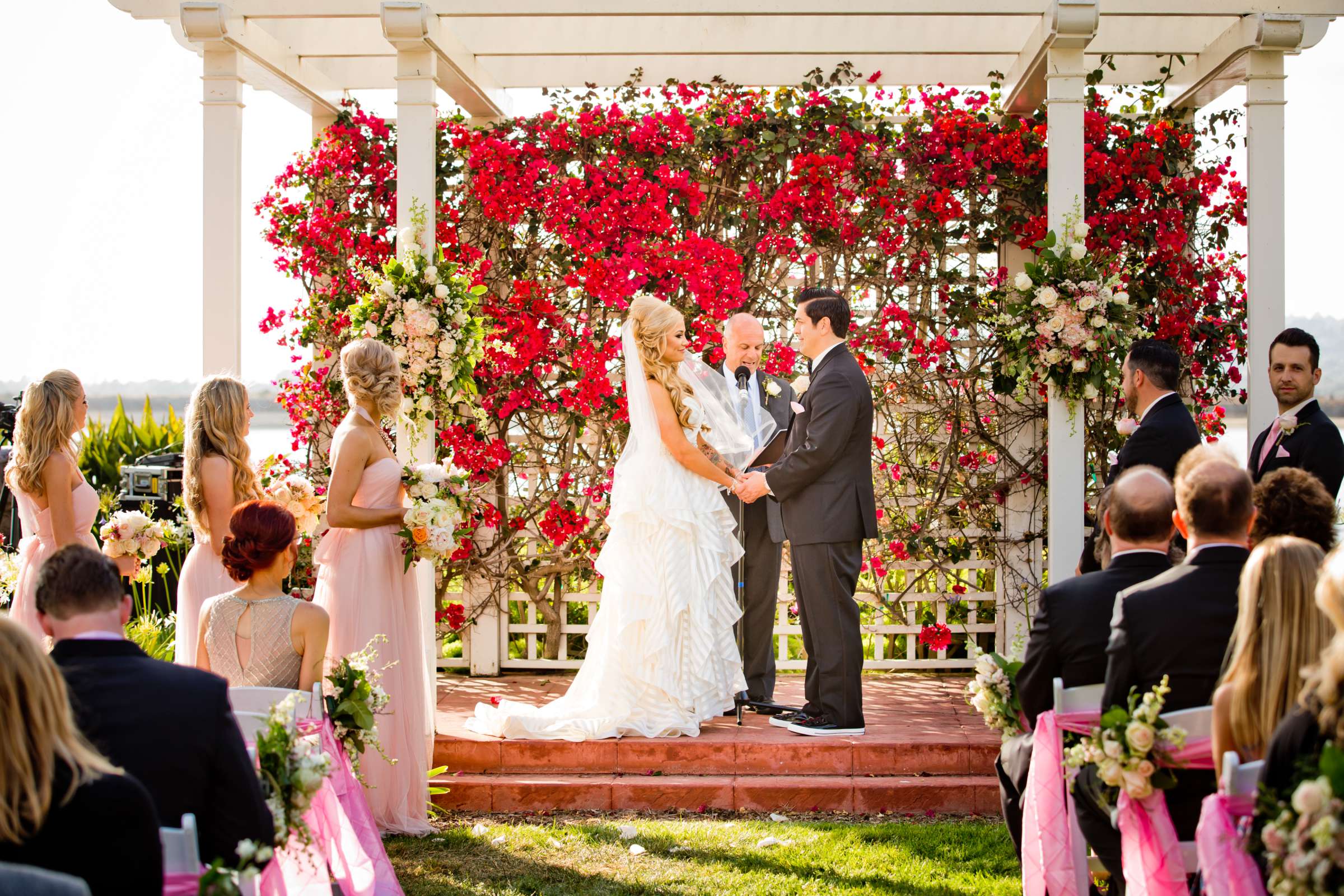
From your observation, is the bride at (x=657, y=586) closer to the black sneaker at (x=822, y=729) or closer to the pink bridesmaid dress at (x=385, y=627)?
the black sneaker at (x=822, y=729)

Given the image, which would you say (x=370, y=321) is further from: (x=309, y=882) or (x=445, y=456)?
(x=309, y=882)

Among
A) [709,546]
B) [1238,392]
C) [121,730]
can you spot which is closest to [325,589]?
[709,546]

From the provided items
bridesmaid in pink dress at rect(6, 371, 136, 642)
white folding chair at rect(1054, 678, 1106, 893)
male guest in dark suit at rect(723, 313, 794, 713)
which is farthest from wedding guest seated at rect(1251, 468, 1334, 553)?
bridesmaid in pink dress at rect(6, 371, 136, 642)

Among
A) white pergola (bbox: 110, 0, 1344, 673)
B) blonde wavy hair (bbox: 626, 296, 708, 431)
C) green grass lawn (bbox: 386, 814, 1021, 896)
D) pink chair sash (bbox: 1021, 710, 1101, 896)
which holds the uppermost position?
white pergola (bbox: 110, 0, 1344, 673)

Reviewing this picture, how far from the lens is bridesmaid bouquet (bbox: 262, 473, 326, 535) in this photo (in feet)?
16.7

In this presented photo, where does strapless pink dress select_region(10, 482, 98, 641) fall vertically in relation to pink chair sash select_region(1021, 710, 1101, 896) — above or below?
above

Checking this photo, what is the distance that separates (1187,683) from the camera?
9.62 ft

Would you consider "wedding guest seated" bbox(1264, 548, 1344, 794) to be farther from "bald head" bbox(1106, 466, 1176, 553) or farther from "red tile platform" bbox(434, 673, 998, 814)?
"red tile platform" bbox(434, 673, 998, 814)

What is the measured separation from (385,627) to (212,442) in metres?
1.00

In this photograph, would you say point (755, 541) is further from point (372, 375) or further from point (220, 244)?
point (220, 244)

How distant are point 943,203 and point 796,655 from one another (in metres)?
3.10

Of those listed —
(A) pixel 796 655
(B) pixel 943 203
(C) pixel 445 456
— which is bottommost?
(A) pixel 796 655

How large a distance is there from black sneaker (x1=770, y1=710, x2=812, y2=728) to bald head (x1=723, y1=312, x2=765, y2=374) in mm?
1832

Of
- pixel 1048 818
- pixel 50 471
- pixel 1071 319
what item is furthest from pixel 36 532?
pixel 1071 319
